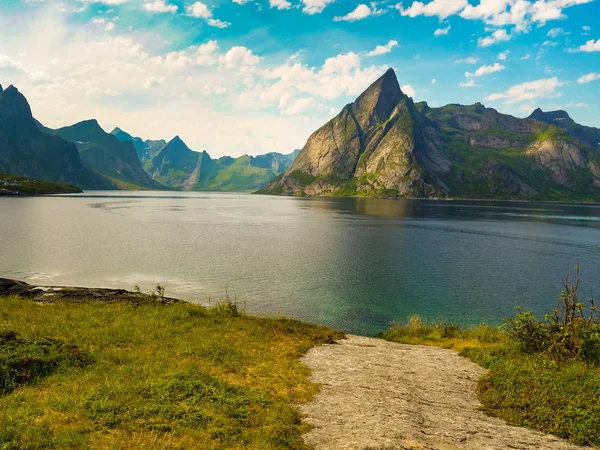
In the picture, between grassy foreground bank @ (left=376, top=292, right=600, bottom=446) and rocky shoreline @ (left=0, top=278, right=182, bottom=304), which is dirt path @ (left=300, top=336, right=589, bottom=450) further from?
rocky shoreline @ (left=0, top=278, right=182, bottom=304)

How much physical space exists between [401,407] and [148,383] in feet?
38.2

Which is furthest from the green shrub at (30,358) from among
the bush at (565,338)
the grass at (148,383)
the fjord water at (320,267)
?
the bush at (565,338)

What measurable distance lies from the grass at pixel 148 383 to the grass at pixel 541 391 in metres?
9.49

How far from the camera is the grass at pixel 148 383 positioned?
41.3 feet

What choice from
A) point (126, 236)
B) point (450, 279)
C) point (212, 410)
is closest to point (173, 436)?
point (212, 410)

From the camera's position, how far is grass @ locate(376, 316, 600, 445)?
48.1 feet

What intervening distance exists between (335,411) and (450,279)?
5251cm

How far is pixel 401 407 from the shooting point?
16.5 metres

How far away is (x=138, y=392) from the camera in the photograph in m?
15.5

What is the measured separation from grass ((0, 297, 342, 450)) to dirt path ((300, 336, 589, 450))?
1338mm

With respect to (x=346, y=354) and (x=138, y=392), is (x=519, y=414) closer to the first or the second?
(x=346, y=354)

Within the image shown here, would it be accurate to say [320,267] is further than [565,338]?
Yes

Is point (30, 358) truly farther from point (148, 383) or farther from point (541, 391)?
point (541, 391)

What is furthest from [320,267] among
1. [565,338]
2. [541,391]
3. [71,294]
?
[541,391]
